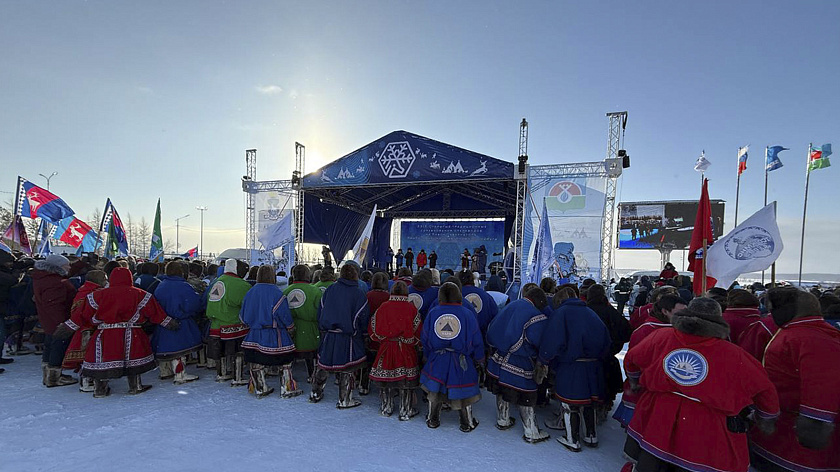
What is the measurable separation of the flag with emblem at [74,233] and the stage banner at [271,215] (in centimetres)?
440

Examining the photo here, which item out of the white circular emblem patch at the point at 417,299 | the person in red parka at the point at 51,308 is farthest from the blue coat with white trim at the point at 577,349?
the person in red parka at the point at 51,308

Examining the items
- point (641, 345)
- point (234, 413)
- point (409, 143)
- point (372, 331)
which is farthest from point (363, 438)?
point (409, 143)

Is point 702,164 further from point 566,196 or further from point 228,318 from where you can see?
point 228,318

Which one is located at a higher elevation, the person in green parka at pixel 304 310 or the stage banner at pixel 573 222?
the stage banner at pixel 573 222

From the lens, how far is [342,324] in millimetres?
4027

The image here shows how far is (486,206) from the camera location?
1678 centimetres

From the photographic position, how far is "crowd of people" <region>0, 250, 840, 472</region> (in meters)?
2.10

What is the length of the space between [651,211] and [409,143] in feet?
83.0

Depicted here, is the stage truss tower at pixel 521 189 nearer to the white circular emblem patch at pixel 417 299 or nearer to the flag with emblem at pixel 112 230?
the white circular emblem patch at pixel 417 299

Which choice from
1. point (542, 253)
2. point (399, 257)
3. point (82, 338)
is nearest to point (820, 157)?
point (542, 253)

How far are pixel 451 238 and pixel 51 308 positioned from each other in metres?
15.7

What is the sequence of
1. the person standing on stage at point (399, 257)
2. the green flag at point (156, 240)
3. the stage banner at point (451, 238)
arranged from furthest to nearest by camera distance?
1. the stage banner at point (451, 238)
2. the person standing on stage at point (399, 257)
3. the green flag at point (156, 240)

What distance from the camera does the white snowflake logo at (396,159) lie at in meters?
11.4

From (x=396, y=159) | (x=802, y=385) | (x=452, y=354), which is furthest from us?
(x=396, y=159)
